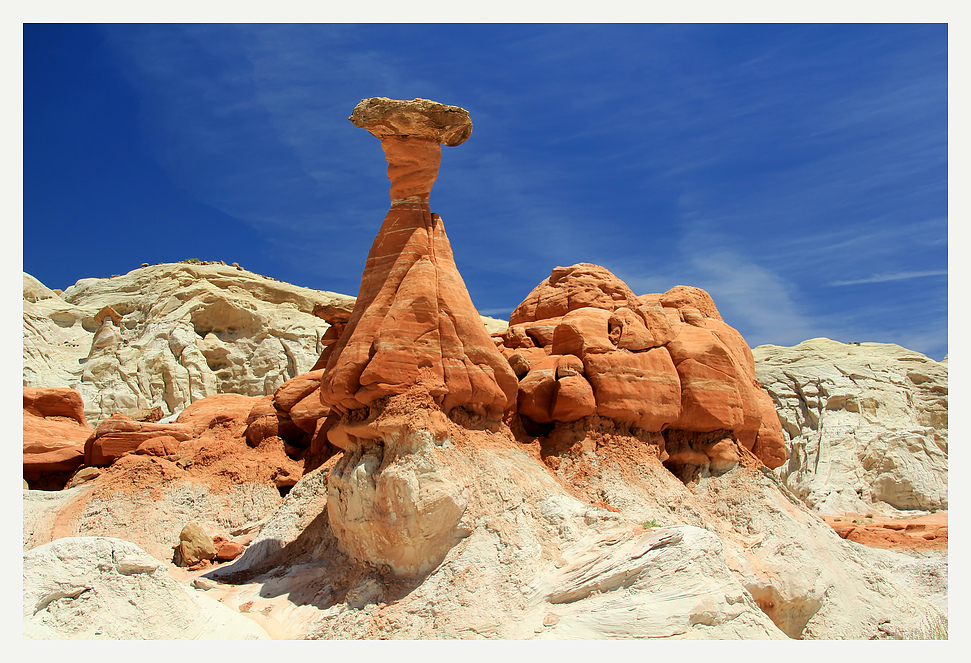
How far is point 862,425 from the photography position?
116ft

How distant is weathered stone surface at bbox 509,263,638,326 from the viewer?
18.4m

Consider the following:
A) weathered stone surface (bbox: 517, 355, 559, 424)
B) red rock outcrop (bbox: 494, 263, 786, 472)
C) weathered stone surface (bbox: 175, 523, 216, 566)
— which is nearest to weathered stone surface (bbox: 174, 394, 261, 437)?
weathered stone surface (bbox: 175, 523, 216, 566)

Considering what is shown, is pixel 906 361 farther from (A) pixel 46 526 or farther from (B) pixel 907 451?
(A) pixel 46 526

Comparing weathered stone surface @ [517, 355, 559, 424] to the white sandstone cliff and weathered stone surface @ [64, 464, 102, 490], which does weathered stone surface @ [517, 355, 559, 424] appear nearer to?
weathered stone surface @ [64, 464, 102, 490]

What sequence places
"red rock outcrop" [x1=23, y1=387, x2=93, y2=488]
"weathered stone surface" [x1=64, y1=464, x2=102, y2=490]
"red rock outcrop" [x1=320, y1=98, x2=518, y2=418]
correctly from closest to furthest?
"red rock outcrop" [x1=320, y1=98, x2=518, y2=418]
"weathered stone surface" [x1=64, y1=464, x2=102, y2=490]
"red rock outcrop" [x1=23, y1=387, x2=93, y2=488]

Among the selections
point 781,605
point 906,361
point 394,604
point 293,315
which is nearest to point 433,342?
point 394,604

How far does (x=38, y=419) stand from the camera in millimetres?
21453

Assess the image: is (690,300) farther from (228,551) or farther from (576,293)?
(228,551)

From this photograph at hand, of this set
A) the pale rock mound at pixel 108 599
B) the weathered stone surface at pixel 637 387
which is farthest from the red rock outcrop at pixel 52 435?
the weathered stone surface at pixel 637 387

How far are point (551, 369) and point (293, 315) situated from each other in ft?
83.6

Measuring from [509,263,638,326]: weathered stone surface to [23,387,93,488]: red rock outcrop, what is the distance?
461 inches

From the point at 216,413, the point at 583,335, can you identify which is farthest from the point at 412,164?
the point at 216,413

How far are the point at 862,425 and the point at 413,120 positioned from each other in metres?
28.7

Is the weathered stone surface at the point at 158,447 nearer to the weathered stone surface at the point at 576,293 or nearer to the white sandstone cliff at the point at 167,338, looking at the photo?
the weathered stone surface at the point at 576,293
